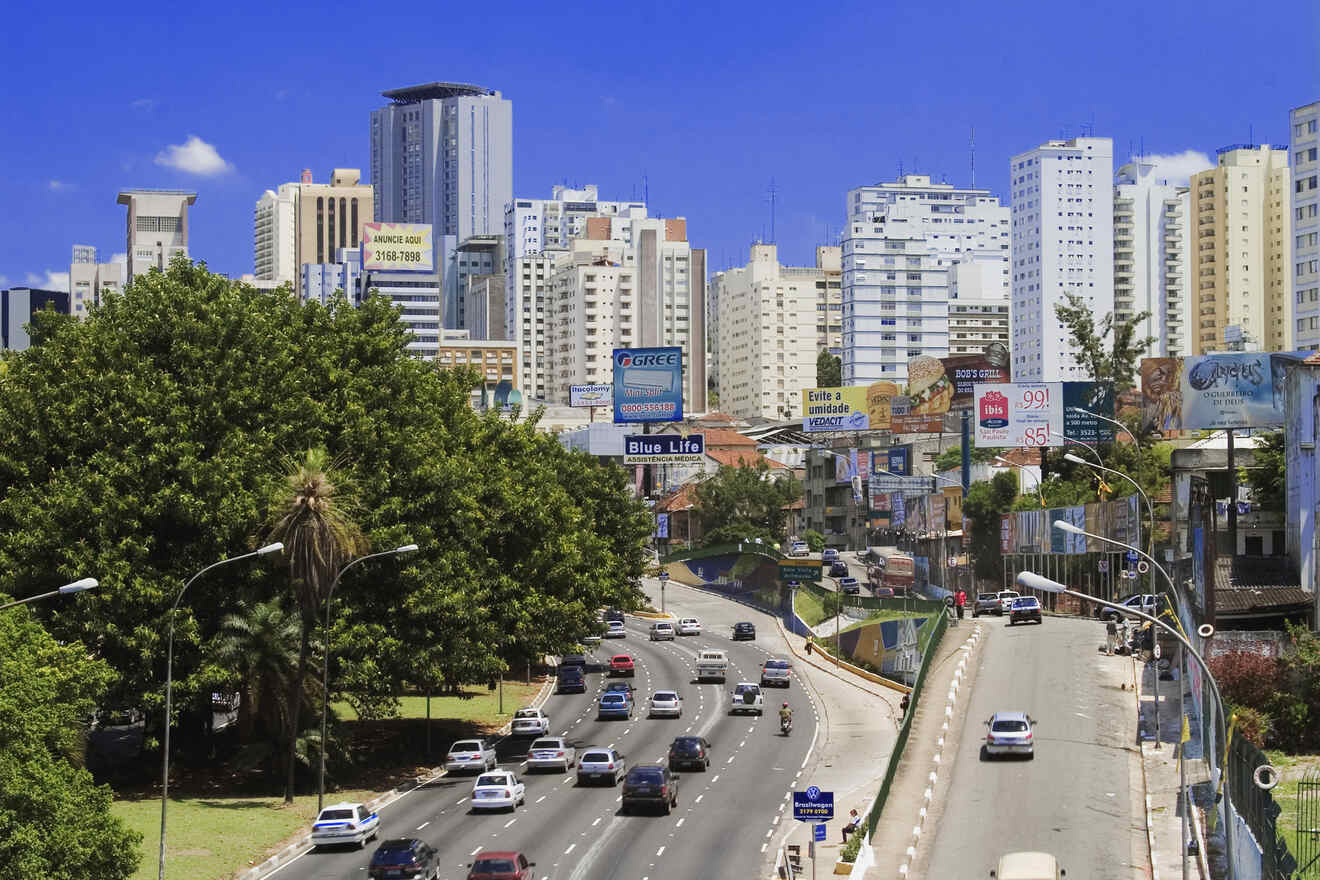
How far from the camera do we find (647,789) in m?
49.3

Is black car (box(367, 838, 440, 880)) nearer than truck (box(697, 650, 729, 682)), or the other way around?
black car (box(367, 838, 440, 880))

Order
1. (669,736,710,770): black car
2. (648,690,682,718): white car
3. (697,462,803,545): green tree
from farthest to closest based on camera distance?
(697,462,803,545): green tree → (648,690,682,718): white car → (669,736,710,770): black car

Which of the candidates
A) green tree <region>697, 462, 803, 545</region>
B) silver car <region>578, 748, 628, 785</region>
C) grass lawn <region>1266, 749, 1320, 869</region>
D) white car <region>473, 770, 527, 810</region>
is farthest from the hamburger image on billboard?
white car <region>473, 770, 527, 810</region>

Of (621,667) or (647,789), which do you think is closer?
(647,789)

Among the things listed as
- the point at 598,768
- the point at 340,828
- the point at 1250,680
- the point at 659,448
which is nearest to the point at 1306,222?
the point at 659,448

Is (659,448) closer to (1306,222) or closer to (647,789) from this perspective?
(1306,222)

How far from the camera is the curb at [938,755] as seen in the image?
3975 cm

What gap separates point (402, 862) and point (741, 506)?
133 metres

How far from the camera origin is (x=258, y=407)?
185 ft

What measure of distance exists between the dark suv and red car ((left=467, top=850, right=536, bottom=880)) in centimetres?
1074

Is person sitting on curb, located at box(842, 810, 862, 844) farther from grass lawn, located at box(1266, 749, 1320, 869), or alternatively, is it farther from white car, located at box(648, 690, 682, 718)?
white car, located at box(648, 690, 682, 718)

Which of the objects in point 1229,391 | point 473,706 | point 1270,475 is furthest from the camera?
point 1229,391

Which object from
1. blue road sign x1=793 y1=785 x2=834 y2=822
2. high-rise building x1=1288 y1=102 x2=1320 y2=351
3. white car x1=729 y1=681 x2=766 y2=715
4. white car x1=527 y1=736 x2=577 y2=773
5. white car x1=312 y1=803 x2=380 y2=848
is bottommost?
white car x1=729 y1=681 x2=766 y2=715

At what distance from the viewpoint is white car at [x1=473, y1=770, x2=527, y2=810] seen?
166 ft
